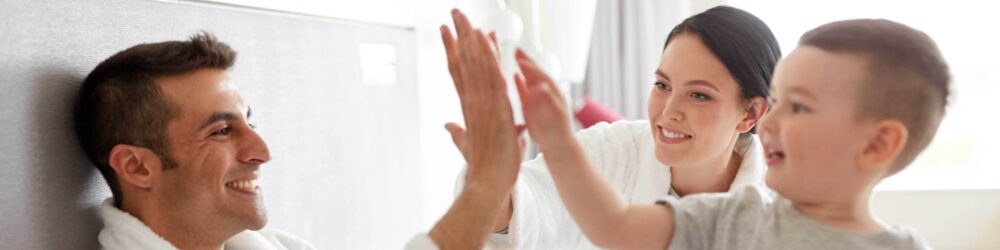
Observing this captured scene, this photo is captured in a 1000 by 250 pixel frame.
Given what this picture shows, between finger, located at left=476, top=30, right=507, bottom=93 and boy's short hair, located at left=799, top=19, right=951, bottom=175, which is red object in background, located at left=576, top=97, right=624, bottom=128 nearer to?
finger, located at left=476, top=30, right=507, bottom=93

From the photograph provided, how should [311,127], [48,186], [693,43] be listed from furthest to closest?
[311,127]
[693,43]
[48,186]

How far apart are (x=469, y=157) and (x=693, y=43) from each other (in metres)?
0.59

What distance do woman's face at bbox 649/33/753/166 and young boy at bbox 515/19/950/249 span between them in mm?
581

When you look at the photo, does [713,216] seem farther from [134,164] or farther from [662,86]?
[134,164]

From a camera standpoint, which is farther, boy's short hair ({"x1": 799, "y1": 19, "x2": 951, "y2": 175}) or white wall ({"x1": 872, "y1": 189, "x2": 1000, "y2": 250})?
white wall ({"x1": 872, "y1": 189, "x2": 1000, "y2": 250})

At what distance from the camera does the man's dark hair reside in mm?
1472

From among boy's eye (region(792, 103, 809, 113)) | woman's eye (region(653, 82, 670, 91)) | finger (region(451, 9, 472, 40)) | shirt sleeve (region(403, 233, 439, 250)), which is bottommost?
shirt sleeve (region(403, 233, 439, 250))

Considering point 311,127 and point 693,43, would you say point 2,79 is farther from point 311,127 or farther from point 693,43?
point 693,43

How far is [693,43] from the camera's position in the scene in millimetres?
1729

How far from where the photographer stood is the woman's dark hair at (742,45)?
5.59 ft

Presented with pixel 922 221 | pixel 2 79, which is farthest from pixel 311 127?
pixel 922 221

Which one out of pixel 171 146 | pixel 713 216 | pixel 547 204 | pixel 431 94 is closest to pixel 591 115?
pixel 431 94

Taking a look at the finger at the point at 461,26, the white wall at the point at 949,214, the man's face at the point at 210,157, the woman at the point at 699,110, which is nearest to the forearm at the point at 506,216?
the woman at the point at 699,110

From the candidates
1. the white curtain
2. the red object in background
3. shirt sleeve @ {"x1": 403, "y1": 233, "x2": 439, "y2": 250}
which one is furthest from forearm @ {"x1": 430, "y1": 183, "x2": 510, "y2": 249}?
the white curtain
